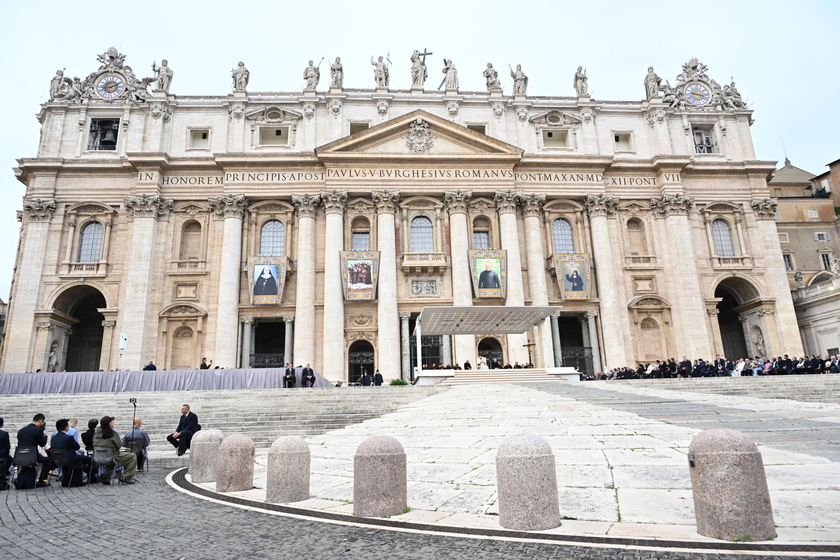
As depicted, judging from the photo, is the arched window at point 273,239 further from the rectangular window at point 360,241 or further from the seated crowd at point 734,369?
the seated crowd at point 734,369

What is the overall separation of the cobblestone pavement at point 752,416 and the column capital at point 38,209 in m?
33.0

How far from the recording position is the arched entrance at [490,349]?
1389 inches

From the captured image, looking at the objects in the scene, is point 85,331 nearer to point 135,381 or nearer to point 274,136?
point 135,381

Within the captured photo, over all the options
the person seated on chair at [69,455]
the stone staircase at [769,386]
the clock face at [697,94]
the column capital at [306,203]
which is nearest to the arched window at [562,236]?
the clock face at [697,94]

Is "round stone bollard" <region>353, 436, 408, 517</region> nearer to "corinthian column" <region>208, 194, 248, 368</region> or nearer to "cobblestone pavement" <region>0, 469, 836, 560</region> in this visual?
"cobblestone pavement" <region>0, 469, 836, 560</region>

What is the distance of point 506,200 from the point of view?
1401 inches

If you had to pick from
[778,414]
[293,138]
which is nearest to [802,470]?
[778,414]

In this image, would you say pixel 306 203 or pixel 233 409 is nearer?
pixel 233 409

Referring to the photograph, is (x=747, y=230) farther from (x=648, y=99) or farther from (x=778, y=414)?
(x=778, y=414)

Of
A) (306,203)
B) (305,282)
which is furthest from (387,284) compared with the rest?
(306,203)

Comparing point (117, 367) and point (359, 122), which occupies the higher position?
point (359, 122)

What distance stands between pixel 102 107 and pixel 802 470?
41.4 m

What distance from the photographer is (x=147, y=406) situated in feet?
66.4

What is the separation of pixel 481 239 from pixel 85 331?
26.7 meters
